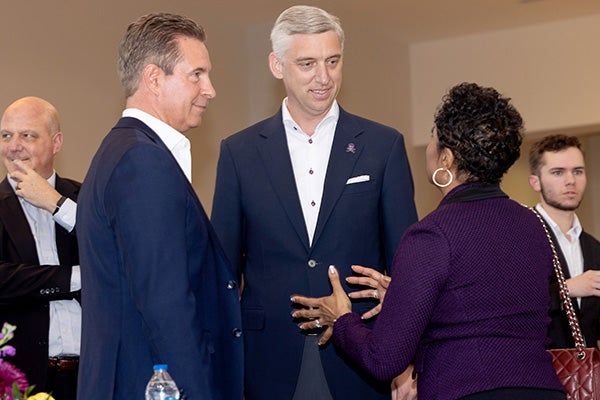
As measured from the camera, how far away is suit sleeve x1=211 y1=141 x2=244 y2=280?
339cm

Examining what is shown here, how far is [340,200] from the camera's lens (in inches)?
133

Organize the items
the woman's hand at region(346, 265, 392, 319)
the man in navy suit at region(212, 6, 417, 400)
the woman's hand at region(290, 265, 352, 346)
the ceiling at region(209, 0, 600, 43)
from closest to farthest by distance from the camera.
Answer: the woman's hand at region(290, 265, 352, 346) < the woman's hand at region(346, 265, 392, 319) < the man in navy suit at region(212, 6, 417, 400) < the ceiling at region(209, 0, 600, 43)

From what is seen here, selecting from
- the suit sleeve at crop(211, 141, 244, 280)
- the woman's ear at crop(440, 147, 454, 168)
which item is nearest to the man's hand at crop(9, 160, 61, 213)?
the suit sleeve at crop(211, 141, 244, 280)

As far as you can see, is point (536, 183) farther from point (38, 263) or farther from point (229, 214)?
point (38, 263)

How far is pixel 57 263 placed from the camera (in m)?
4.09

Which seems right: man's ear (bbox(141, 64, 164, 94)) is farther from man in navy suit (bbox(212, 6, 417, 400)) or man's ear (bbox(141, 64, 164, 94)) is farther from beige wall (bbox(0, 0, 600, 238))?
beige wall (bbox(0, 0, 600, 238))

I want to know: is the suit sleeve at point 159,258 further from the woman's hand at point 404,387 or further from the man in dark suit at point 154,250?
the woman's hand at point 404,387

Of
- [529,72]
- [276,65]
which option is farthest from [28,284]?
[529,72]

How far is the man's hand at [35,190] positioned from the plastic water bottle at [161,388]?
6.11 ft

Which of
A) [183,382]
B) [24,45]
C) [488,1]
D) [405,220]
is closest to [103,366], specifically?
[183,382]

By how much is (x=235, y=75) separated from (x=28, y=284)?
521cm

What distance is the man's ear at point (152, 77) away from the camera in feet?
8.95

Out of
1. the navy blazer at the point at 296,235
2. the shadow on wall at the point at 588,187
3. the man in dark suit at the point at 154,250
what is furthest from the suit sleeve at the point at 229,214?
the shadow on wall at the point at 588,187

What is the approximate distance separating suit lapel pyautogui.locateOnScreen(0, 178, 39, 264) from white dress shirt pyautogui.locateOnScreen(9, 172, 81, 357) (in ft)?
0.10
